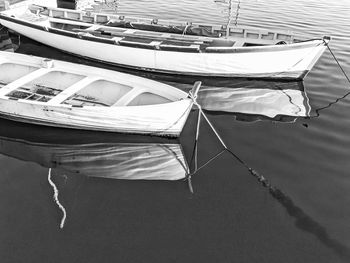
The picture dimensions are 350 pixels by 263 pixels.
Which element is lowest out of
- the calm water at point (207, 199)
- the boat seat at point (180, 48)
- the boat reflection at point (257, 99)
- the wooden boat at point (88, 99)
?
the calm water at point (207, 199)

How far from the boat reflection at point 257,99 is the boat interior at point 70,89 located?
283 centimetres

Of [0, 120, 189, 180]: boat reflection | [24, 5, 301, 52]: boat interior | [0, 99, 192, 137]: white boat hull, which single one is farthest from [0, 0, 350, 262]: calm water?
[24, 5, 301, 52]: boat interior

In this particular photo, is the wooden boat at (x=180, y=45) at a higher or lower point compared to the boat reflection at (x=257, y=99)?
higher

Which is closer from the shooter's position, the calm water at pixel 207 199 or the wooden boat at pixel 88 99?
the calm water at pixel 207 199

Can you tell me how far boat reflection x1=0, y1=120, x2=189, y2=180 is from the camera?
8281 millimetres

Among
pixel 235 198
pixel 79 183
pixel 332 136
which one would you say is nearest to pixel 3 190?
pixel 79 183

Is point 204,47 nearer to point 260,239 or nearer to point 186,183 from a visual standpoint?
point 186,183

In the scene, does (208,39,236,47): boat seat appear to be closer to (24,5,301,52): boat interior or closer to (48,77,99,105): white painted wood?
(24,5,301,52): boat interior

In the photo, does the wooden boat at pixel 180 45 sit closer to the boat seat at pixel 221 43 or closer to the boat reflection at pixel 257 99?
the boat seat at pixel 221 43

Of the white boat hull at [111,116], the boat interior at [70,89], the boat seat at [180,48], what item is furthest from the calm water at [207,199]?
the boat seat at [180,48]

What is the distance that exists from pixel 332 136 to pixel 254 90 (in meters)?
4.11

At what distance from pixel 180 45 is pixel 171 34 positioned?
4.86ft

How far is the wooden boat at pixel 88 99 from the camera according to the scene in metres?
8.93

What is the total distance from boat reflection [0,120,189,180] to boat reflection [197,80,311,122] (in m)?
3.18
